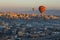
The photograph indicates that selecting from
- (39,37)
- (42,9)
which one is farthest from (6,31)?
(42,9)

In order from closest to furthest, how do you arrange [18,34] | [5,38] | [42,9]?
1. [5,38]
2. [18,34]
3. [42,9]

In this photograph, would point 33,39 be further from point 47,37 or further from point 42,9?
point 42,9

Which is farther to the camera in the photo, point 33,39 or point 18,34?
point 18,34

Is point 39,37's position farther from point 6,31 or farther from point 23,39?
point 6,31

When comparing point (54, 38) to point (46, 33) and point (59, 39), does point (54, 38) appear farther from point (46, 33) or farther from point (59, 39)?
point (46, 33)

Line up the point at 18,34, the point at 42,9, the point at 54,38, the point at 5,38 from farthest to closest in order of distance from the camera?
the point at 42,9, the point at 18,34, the point at 54,38, the point at 5,38

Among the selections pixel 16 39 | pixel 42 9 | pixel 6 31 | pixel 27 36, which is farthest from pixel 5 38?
pixel 42 9

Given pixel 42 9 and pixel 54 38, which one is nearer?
pixel 54 38

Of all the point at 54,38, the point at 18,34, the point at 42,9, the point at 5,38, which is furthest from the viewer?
the point at 42,9
